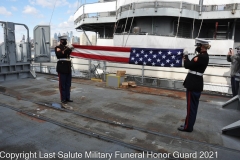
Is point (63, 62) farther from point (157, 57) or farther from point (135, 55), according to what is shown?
point (157, 57)

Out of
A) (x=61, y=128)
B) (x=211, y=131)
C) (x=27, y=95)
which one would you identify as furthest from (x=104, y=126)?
(x=27, y=95)

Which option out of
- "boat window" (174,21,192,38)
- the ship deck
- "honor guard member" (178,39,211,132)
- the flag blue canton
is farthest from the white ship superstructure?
"honor guard member" (178,39,211,132)

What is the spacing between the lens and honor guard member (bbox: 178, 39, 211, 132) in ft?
11.0

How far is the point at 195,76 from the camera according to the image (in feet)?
11.5

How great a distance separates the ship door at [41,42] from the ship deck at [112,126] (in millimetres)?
3065

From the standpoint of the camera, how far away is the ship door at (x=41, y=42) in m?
8.45

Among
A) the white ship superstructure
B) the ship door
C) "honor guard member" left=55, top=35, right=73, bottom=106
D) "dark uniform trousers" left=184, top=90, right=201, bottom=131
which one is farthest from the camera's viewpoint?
the white ship superstructure

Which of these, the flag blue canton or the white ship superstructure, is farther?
the white ship superstructure

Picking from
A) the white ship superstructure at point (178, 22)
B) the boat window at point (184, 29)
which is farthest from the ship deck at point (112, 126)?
the boat window at point (184, 29)

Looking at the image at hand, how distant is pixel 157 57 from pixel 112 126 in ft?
13.6

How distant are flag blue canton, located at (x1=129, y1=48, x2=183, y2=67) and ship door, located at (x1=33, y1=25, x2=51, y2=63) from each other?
416 cm

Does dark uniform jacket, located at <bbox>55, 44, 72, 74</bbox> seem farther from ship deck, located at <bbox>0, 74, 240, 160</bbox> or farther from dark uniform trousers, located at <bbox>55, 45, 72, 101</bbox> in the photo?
ship deck, located at <bbox>0, 74, 240, 160</bbox>

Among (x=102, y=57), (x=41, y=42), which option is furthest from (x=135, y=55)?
(x=41, y=42)

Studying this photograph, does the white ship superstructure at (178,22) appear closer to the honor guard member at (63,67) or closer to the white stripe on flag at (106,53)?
the white stripe on flag at (106,53)
